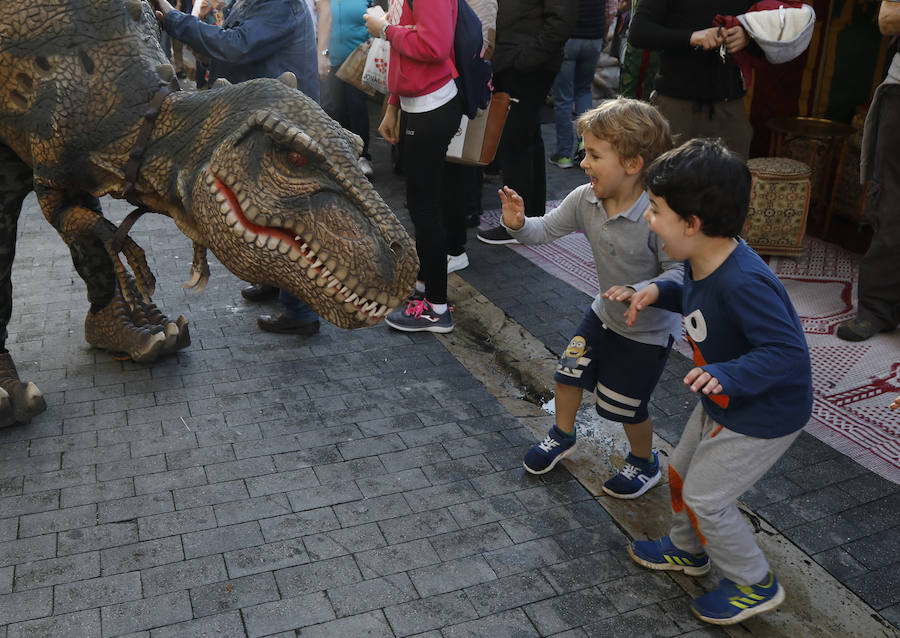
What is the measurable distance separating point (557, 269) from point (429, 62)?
1966 millimetres

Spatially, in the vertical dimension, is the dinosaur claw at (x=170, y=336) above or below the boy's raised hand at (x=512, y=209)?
below

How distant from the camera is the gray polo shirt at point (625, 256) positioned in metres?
3.15

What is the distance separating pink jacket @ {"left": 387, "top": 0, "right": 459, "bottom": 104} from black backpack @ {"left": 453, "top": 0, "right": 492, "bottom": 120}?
0.24 feet

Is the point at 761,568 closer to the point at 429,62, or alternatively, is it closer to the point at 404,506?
the point at 404,506

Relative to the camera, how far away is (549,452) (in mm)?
3551

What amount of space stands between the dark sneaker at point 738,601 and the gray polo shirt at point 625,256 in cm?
94

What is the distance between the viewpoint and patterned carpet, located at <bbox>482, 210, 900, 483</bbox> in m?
3.88

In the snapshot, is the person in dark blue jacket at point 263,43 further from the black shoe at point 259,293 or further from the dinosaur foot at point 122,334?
the dinosaur foot at point 122,334

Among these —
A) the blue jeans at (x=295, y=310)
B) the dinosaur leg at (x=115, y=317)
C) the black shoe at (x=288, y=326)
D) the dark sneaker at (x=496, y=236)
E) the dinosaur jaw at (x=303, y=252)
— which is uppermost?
the dinosaur jaw at (x=303, y=252)

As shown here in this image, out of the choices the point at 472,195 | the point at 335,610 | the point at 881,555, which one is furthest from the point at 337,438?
the point at 472,195

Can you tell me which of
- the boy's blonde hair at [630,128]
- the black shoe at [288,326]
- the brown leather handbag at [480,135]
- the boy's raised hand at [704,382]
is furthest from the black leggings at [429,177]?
the boy's raised hand at [704,382]

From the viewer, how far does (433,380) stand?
4.33 metres

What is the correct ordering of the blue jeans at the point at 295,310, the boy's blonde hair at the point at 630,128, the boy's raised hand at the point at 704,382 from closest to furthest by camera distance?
the boy's raised hand at the point at 704,382 < the boy's blonde hair at the point at 630,128 < the blue jeans at the point at 295,310

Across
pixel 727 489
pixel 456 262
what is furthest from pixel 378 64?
pixel 727 489
